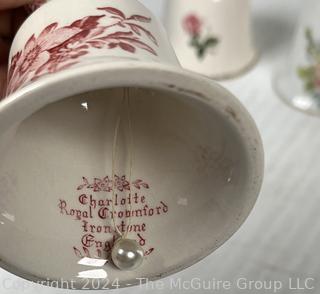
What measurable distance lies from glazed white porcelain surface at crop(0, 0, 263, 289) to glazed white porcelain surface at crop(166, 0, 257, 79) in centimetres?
39

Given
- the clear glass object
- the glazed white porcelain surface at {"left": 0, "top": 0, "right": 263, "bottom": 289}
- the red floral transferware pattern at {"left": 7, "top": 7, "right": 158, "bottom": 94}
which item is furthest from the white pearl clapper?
the clear glass object

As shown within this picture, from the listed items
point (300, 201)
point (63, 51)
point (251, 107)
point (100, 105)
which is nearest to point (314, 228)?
point (300, 201)

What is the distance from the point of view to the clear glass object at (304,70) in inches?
34.2

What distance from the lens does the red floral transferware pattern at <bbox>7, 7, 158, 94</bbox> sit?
42 centimetres

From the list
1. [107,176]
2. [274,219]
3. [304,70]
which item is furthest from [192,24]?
[107,176]

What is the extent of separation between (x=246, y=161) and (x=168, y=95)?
10 cm

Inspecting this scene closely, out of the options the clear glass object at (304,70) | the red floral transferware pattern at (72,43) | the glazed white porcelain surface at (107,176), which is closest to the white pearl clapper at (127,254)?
the glazed white porcelain surface at (107,176)

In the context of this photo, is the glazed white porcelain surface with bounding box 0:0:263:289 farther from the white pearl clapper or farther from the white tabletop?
the white tabletop

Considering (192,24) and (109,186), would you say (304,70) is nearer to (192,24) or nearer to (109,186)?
(192,24)

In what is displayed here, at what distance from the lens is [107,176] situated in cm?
53

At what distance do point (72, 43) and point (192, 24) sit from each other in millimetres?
498

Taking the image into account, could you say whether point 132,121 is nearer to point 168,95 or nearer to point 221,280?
point 168,95

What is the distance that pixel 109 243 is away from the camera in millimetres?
519

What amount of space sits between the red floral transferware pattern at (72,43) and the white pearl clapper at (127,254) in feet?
0.49
